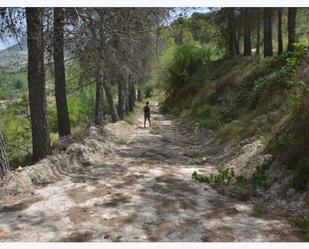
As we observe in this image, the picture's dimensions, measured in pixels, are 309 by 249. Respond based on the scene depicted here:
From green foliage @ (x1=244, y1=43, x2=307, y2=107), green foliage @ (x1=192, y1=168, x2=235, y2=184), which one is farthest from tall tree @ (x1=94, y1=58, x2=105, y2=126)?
green foliage @ (x1=192, y1=168, x2=235, y2=184)

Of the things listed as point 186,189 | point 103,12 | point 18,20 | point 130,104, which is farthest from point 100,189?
point 130,104

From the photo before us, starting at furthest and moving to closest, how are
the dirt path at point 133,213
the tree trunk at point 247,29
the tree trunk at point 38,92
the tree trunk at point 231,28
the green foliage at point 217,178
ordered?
the tree trunk at point 231,28
the tree trunk at point 247,29
the tree trunk at point 38,92
the green foliage at point 217,178
the dirt path at point 133,213

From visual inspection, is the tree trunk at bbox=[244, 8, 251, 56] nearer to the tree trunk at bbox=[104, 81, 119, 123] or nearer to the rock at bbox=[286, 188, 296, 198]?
the tree trunk at bbox=[104, 81, 119, 123]

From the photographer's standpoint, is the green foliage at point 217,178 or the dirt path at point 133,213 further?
the green foliage at point 217,178

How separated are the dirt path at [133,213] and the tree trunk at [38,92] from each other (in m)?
1.41

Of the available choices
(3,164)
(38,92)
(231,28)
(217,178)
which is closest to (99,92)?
(38,92)

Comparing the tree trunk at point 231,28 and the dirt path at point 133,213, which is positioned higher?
the tree trunk at point 231,28

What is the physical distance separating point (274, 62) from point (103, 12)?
8378 millimetres

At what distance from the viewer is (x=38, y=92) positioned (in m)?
11.8

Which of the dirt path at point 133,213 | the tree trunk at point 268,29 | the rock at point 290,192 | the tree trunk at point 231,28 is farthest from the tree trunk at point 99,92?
the tree trunk at point 231,28

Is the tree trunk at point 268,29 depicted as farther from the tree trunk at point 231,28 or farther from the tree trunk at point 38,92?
the tree trunk at point 38,92

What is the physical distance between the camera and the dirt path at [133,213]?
6770mm

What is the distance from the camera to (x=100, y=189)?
9352 mm

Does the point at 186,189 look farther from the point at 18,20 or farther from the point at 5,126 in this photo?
the point at 5,126
